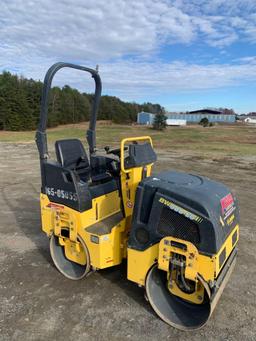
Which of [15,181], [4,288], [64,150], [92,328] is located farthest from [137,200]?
[15,181]

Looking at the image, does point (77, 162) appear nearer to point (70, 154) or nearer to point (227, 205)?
point (70, 154)

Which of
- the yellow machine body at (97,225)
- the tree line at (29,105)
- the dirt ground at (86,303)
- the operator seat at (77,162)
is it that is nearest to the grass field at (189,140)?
the tree line at (29,105)

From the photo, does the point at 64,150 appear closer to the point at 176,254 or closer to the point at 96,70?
the point at 96,70

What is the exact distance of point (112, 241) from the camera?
3.48m

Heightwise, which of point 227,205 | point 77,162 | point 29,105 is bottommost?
point 227,205

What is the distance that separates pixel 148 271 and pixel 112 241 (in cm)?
56

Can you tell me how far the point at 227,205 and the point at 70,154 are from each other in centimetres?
220

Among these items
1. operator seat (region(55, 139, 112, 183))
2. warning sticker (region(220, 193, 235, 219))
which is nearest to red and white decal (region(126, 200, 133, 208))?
operator seat (region(55, 139, 112, 183))

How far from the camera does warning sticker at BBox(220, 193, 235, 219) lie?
297 centimetres

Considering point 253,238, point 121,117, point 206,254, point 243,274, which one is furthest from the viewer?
point 121,117

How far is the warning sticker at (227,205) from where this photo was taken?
2.97m

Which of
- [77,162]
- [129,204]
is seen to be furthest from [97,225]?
[77,162]

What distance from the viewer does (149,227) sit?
302 centimetres

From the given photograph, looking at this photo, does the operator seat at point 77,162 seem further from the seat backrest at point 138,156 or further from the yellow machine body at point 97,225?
the seat backrest at point 138,156
